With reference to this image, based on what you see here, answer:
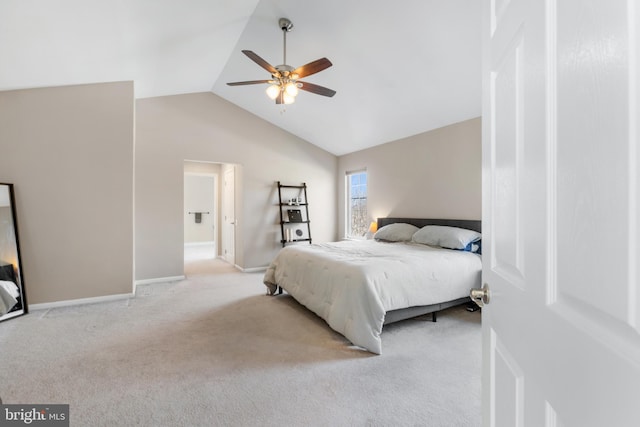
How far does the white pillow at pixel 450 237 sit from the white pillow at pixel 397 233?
→ 1.17ft

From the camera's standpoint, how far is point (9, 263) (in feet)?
10.4

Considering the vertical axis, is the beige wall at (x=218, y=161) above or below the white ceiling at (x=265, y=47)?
below

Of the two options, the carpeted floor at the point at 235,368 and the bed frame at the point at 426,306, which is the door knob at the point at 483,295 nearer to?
the carpeted floor at the point at 235,368

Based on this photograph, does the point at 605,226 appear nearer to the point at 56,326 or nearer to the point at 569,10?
the point at 569,10

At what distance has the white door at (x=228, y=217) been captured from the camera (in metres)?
6.00

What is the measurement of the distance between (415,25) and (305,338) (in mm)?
3045

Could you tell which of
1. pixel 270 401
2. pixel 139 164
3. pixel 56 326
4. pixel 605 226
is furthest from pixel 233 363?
pixel 139 164

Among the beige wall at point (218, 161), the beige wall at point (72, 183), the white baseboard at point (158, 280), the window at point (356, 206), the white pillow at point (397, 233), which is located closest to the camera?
the beige wall at point (72, 183)

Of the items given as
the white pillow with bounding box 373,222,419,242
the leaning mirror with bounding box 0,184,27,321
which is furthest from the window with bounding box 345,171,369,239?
the leaning mirror with bounding box 0,184,27,321

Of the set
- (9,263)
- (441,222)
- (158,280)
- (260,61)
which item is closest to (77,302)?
(9,263)

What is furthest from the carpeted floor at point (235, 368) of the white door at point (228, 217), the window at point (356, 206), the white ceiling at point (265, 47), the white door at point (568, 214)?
the window at point (356, 206)

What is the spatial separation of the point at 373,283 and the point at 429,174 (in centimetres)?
258

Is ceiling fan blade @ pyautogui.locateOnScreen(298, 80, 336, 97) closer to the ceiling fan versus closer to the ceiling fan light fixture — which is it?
the ceiling fan

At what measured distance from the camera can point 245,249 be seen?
213 inches
